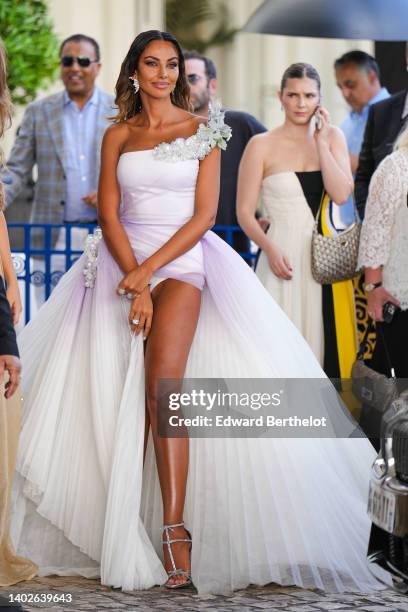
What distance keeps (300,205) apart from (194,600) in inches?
107

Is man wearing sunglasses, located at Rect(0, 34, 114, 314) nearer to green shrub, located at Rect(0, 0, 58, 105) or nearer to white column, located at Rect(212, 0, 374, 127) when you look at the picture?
green shrub, located at Rect(0, 0, 58, 105)

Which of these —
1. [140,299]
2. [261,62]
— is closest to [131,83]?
[140,299]

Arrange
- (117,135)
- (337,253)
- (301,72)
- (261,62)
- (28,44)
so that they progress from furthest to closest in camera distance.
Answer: (261,62) < (28,44) < (301,72) < (337,253) < (117,135)

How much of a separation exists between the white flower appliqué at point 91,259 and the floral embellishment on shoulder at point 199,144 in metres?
0.45

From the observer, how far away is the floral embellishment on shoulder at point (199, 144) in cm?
511

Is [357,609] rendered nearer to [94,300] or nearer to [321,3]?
[94,300]

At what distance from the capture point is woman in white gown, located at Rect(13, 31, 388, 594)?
4734 mm

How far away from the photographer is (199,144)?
5.13m

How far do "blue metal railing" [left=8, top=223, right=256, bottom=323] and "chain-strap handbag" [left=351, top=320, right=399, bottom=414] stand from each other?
6.32ft

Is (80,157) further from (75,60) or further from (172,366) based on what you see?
(172,366)

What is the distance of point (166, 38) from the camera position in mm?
5152

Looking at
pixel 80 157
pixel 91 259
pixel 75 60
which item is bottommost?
pixel 91 259

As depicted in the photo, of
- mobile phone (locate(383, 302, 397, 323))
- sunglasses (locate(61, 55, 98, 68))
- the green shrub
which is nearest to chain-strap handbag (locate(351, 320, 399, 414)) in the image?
mobile phone (locate(383, 302, 397, 323))
